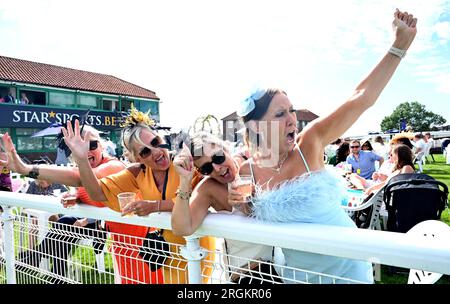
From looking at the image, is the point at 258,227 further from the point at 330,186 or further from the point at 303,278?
the point at 330,186

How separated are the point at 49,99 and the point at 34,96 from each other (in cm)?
104

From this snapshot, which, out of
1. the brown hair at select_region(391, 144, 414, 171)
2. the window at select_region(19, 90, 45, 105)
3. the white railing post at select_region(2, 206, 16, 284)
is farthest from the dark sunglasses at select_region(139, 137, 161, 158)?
the window at select_region(19, 90, 45, 105)

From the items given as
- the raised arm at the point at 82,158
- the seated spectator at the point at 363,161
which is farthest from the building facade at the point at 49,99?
the raised arm at the point at 82,158

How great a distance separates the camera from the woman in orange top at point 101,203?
1901 millimetres

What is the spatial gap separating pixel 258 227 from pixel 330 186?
0.49m

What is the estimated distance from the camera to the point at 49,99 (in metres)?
26.8

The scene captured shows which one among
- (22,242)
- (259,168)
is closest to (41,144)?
(22,242)

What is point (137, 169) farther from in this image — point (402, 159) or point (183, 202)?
point (402, 159)

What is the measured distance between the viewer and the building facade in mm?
22734

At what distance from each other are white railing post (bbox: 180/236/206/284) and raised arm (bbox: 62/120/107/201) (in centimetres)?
82

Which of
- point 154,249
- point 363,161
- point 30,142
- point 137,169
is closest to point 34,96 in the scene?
point 30,142

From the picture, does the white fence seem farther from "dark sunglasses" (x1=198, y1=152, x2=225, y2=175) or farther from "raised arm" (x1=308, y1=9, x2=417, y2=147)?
"raised arm" (x1=308, y1=9, x2=417, y2=147)

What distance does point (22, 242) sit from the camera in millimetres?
2695

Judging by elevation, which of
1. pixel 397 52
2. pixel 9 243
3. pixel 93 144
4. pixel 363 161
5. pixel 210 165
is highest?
pixel 397 52
